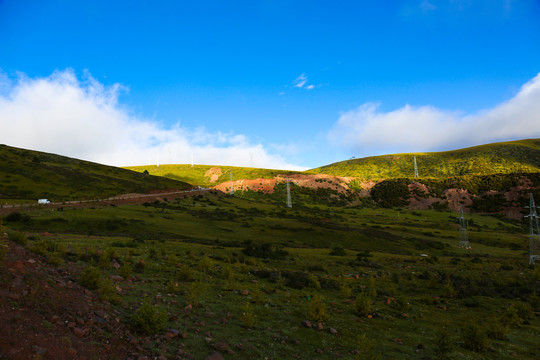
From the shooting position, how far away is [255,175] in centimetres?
16462

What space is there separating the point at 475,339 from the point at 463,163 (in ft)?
621

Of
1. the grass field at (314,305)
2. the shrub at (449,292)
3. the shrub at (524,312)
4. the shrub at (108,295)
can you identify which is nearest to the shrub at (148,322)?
the grass field at (314,305)

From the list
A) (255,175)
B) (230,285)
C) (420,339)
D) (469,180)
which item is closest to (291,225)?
(230,285)

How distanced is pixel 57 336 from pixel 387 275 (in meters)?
23.2

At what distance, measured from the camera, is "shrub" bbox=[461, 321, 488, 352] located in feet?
31.7

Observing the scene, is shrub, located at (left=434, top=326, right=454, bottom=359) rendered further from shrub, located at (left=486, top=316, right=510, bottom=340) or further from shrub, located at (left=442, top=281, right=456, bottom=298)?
shrub, located at (left=442, top=281, right=456, bottom=298)

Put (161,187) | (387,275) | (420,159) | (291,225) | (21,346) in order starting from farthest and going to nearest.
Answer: (420,159)
(161,187)
(291,225)
(387,275)
(21,346)

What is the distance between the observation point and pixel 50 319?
669cm

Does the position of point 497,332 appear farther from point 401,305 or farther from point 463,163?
point 463,163

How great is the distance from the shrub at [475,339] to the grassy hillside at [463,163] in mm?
159685

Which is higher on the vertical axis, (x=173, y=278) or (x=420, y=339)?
(x=173, y=278)

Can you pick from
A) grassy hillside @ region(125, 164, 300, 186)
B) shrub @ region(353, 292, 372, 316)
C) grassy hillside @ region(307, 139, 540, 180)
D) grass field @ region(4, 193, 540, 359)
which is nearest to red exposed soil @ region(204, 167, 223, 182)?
grassy hillside @ region(125, 164, 300, 186)

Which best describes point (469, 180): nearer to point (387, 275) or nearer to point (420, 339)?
point (387, 275)

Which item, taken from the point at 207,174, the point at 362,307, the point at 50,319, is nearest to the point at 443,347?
the point at 362,307
